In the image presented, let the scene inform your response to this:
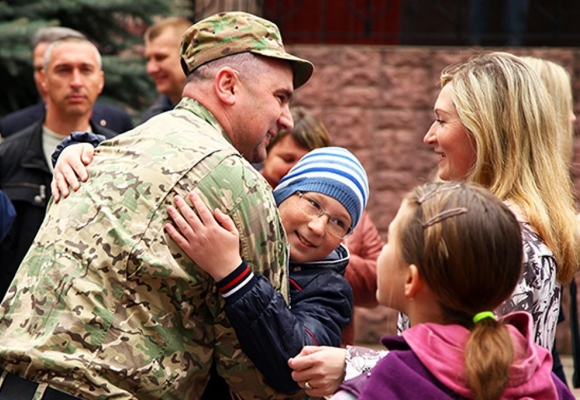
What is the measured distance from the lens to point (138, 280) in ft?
9.60

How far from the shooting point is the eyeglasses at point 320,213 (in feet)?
12.2

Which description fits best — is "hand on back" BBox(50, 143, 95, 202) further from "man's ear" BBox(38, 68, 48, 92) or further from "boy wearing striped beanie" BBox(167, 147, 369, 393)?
"man's ear" BBox(38, 68, 48, 92)

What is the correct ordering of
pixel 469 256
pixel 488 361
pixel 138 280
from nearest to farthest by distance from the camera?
1. pixel 488 361
2. pixel 469 256
3. pixel 138 280

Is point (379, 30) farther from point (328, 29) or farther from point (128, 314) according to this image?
point (128, 314)

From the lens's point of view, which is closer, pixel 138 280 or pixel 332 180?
pixel 138 280

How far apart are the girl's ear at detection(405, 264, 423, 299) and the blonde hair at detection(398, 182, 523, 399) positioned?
2 centimetres

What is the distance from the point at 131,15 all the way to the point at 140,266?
6.38 meters

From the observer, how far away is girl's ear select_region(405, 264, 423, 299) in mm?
2619

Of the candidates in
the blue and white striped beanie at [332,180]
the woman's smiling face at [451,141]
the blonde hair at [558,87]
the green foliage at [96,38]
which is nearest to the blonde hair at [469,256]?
the woman's smiling face at [451,141]

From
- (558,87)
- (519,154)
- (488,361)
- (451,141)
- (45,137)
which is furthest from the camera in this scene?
(45,137)

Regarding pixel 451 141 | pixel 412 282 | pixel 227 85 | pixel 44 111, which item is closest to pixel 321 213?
pixel 451 141

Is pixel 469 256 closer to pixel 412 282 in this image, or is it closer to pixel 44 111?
pixel 412 282

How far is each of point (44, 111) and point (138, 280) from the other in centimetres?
431

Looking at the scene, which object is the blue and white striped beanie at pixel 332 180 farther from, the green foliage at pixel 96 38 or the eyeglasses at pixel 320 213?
the green foliage at pixel 96 38
